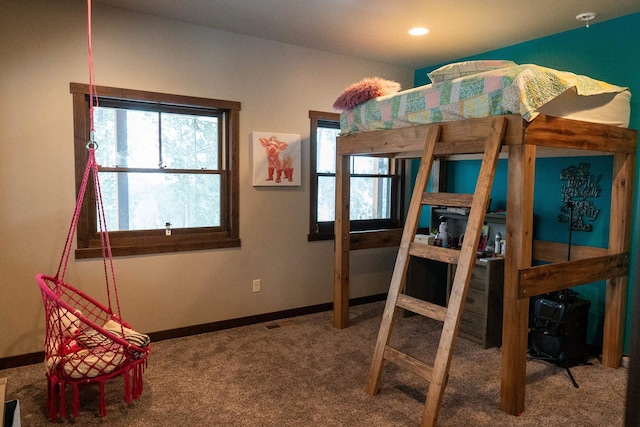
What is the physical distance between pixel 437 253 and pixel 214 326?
6.83ft

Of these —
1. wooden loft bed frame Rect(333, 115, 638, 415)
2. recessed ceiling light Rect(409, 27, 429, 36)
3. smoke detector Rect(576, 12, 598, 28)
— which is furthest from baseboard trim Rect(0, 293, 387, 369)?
smoke detector Rect(576, 12, 598, 28)

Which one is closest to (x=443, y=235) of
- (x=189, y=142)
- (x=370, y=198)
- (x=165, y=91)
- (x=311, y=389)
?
(x=370, y=198)

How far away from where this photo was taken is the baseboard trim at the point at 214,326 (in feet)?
9.59

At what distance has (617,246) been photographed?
3.02 m

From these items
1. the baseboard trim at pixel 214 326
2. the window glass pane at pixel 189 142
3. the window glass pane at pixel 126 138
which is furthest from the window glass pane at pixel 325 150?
the window glass pane at pixel 126 138

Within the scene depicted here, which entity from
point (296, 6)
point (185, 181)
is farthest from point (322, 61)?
point (185, 181)

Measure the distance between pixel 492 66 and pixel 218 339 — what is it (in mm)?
2709

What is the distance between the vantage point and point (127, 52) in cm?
316

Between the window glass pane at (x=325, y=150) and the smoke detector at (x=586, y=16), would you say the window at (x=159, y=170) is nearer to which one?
the window glass pane at (x=325, y=150)

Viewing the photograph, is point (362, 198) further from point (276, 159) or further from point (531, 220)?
point (531, 220)

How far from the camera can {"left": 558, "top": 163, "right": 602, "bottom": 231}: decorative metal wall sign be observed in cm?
326

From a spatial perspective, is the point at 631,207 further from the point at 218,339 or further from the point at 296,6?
the point at 218,339

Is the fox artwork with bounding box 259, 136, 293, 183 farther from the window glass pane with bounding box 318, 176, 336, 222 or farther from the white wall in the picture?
the window glass pane with bounding box 318, 176, 336, 222

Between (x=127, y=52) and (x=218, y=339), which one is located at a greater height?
(x=127, y=52)
